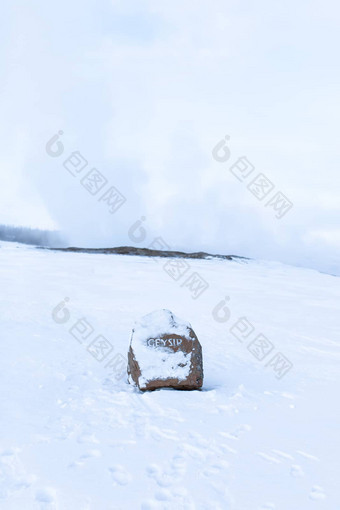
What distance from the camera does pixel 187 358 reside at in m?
6.11

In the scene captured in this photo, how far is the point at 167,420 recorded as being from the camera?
4957mm

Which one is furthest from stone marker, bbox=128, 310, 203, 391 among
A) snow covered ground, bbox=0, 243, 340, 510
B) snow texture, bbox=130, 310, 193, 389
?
snow covered ground, bbox=0, 243, 340, 510

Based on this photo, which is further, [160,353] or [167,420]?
[160,353]

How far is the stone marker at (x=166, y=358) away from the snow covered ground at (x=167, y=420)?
0.73ft

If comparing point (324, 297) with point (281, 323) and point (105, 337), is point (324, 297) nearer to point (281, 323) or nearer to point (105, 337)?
point (281, 323)

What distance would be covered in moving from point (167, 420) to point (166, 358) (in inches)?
48.1

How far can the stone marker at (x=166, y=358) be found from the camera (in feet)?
19.5

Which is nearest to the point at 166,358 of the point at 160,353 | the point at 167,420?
the point at 160,353

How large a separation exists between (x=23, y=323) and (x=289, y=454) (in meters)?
7.07

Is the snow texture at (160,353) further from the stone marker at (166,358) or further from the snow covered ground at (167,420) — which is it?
the snow covered ground at (167,420)

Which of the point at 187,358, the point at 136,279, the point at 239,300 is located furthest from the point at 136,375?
the point at 136,279

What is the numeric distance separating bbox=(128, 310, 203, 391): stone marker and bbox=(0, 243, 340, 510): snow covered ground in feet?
0.73

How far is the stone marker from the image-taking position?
595 centimetres

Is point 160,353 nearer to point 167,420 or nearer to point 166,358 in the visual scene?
point 166,358
